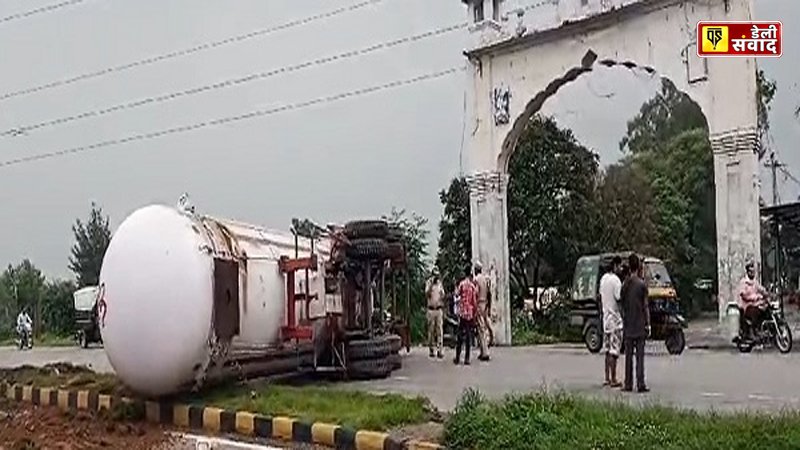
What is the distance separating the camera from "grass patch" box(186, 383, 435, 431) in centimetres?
877

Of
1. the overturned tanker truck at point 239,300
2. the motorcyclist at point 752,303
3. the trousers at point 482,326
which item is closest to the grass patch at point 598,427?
the overturned tanker truck at point 239,300

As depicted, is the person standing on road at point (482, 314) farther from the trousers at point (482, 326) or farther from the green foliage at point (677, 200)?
the green foliage at point (677, 200)

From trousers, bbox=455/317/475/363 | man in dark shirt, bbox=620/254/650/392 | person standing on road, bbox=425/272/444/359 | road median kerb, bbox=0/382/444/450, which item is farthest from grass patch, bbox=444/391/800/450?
person standing on road, bbox=425/272/444/359

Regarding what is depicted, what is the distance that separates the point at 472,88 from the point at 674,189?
67.8ft

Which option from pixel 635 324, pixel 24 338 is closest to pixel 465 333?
pixel 635 324

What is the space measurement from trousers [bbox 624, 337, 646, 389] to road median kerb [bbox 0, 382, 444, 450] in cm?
413

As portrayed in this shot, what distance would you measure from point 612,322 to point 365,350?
3641mm

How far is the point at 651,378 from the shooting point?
13008 mm

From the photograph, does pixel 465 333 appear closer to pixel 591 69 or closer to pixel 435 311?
pixel 435 311

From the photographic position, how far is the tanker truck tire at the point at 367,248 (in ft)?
45.2

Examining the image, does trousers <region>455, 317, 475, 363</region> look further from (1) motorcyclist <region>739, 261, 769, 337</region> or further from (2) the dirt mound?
(2) the dirt mound

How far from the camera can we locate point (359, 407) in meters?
9.52

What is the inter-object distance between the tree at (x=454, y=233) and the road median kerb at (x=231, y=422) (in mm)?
17505

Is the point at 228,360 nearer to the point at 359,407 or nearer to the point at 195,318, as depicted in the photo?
the point at 195,318
